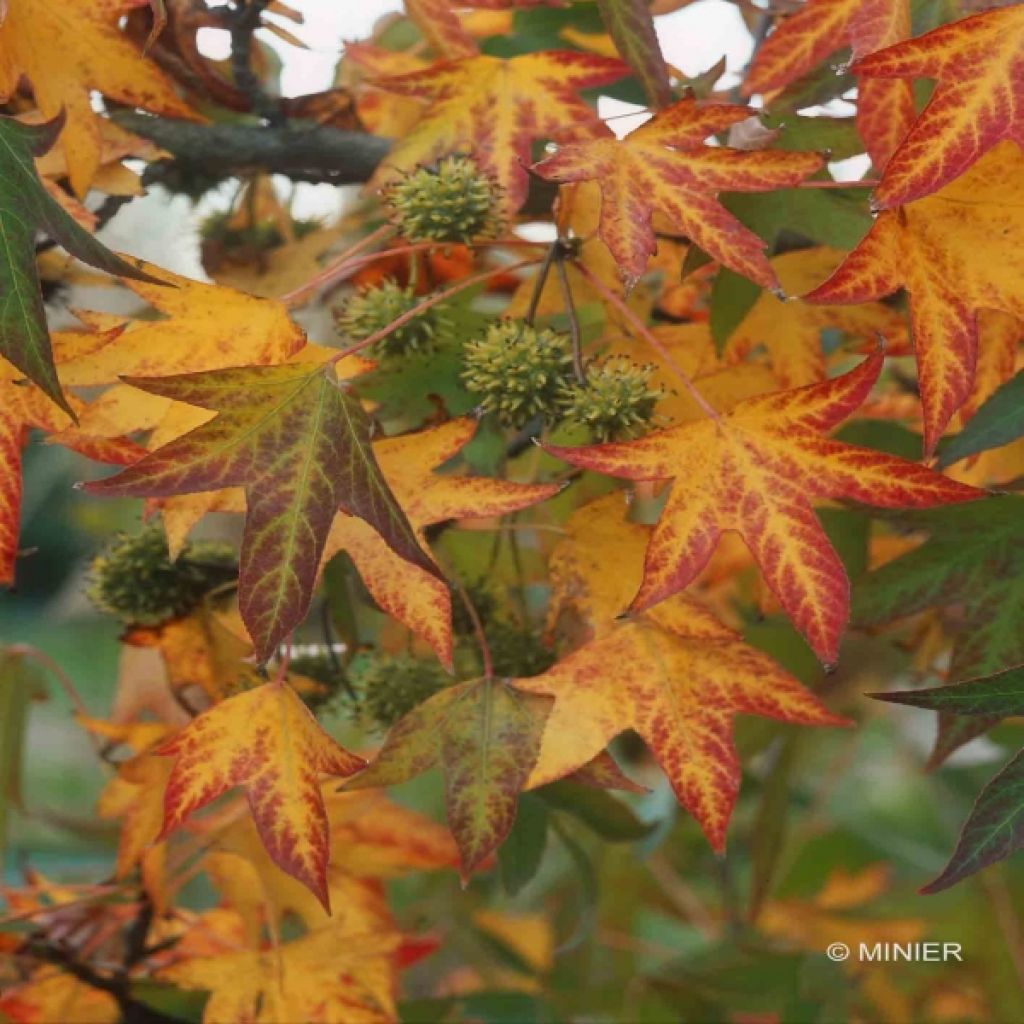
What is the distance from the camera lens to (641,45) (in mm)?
947

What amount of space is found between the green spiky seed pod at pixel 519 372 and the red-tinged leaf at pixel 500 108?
0.37 ft

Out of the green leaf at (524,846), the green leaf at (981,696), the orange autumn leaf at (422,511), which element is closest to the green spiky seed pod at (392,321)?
the orange autumn leaf at (422,511)

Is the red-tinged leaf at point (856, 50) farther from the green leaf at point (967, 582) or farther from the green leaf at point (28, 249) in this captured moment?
the green leaf at point (28, 249)

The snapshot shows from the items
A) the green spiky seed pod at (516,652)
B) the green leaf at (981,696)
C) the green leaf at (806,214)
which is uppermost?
the green leaf at (806,214)

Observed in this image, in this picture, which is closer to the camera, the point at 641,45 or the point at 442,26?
the point at 641,45

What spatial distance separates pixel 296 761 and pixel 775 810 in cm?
68

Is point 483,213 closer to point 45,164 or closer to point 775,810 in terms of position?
point 45,164

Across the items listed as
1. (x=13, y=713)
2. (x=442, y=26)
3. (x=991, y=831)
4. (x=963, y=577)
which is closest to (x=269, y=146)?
(x=442, y=26)

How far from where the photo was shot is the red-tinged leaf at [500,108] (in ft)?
3.32

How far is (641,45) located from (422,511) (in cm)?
37

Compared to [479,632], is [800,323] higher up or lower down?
higher up

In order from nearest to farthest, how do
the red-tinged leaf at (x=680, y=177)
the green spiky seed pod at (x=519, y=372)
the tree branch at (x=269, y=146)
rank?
the red-tinged leaf at (x=680, y=177) → the green spiky seed pod at (x=519, y=372) → the tree branch at (x=269, y=146)

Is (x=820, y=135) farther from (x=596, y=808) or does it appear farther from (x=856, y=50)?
(x=596, y=808)

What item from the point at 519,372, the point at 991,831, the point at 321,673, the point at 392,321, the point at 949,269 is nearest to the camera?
the point at 991,831
